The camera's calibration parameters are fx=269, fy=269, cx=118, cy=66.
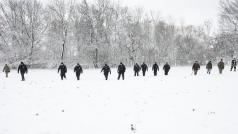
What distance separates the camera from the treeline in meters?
51.4

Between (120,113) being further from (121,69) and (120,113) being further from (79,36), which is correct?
(79,36)

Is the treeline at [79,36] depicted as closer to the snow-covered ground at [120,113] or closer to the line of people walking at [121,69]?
the line of people walking at [121,69]

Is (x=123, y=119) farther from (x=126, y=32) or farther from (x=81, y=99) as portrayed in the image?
(x=126, y=32)

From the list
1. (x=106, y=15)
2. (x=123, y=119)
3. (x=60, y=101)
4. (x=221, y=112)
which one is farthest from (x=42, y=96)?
(x=106, y=15)

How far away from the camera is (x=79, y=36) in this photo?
56469 mm

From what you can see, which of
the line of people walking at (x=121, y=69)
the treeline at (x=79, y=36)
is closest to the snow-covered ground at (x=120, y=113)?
the line of people walking at (x=121, y=69)

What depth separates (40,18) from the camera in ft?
178

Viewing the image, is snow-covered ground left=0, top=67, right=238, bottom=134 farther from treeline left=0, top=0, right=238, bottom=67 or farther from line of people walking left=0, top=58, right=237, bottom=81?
treeline left=0, top=0, right=238, bottom=67

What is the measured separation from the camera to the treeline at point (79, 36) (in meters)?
51.4

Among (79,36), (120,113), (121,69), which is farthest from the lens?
(79,36)

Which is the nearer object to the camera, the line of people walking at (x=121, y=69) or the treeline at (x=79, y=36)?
the line of people walking at (x=121, y=69)

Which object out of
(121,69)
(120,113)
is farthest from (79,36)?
(120,113)

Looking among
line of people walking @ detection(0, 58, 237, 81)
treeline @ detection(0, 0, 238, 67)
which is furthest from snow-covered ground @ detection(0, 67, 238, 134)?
treeline @ detection(0, 0, 238, 67)

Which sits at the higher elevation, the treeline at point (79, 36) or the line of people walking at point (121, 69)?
the treeline at point (79, 36)
